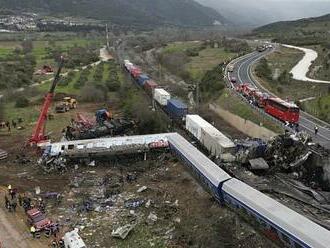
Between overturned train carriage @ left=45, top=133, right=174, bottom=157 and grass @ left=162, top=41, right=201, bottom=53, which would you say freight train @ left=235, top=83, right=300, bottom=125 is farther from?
grass @ left=162, top=41, right=201, bottom=53

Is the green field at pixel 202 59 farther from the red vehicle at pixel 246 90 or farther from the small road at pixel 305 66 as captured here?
the red vehicle at pixel 246 90

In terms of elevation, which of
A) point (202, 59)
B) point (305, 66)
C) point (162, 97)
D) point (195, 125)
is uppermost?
point (195, 125)

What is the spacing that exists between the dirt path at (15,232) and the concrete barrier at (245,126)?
24.4 m

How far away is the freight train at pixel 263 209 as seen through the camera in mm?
24312

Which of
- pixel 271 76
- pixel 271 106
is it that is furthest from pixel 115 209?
pixel 271 76

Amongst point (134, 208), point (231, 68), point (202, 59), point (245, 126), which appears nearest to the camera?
point (134, 208)

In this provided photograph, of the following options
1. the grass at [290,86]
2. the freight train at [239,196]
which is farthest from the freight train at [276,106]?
the freight train at [239,196]

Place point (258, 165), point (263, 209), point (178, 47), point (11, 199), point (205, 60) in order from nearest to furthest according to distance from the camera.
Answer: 1. point (263, 209)
2. point (258, 165)
3. point (11, 199)
4. point (205, 60)
5. point (178, 47)

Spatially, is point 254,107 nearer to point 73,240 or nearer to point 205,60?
point 73,240

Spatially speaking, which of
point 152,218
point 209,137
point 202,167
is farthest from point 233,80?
point 152,218

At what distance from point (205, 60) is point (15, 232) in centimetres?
7597

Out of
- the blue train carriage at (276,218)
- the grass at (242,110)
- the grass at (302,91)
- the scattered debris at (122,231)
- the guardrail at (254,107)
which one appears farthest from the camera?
the grass at (302,91)

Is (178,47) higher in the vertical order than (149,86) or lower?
lower

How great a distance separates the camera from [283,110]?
50719mm
